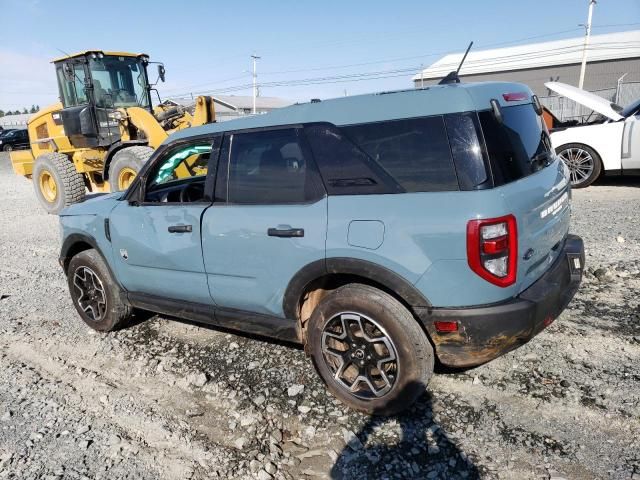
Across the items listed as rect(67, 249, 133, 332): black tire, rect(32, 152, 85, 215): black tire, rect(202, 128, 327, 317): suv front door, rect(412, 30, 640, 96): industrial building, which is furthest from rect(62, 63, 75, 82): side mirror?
rect(412, 30, 640, 96): industrial building

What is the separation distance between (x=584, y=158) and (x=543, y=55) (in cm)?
3792

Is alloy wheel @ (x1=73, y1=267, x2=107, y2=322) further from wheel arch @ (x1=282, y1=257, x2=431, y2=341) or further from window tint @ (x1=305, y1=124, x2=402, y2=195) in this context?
window tint @ (x1=305, y1=124, x2=402, y2=195)

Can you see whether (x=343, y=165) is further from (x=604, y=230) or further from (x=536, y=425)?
(x=604, y=230)

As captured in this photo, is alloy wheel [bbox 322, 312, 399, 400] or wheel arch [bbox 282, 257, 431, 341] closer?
wheel arch [bbox 282, 257, 431, 341]

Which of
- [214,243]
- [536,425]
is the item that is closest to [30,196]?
[214,243]

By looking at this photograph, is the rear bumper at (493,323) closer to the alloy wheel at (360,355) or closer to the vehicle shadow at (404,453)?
the alloy wheel at (360,355)

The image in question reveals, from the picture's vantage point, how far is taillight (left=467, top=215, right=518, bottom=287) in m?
2.44

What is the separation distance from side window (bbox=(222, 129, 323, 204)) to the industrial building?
125 ft

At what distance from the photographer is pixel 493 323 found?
2.55m

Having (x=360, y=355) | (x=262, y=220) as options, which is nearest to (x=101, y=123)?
(x=262, y=220)

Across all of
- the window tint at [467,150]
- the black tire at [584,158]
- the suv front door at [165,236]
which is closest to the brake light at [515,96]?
the window tint at [467,150]

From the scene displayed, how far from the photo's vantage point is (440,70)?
4366cm

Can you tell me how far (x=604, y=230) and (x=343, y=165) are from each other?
500cm

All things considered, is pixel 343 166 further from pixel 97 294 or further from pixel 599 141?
pixel 599 141
